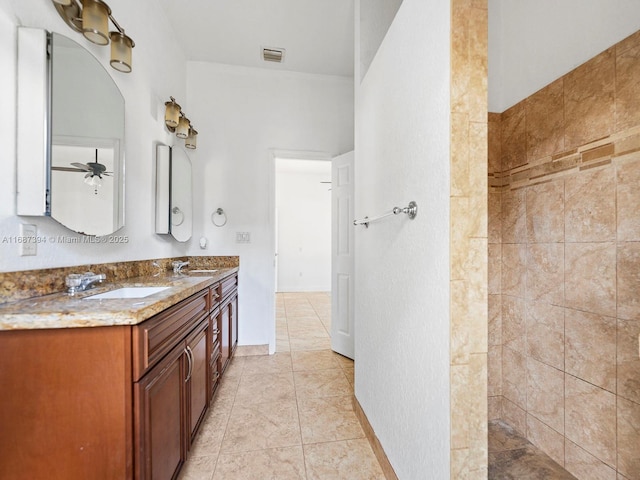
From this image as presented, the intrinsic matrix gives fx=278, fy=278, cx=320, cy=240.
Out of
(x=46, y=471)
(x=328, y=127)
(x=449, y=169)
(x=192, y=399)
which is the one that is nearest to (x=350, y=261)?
Result: (x=328, y=127)

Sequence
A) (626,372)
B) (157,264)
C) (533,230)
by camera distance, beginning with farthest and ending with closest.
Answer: (157,264) → (533,230) → (626,372)

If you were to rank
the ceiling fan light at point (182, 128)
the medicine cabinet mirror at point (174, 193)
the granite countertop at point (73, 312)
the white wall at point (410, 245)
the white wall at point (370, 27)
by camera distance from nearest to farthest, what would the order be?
1. the granite countertop at point (73, 312)
2. the white wall at point (410, 245)
3. the white wall at point (370, 27)
4. the medicine cabinet mirror at point (174, 193)
5. the ceiling fan light at point (182, 128)

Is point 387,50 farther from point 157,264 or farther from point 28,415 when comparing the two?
point 157,264

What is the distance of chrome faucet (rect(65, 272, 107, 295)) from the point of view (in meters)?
1.17

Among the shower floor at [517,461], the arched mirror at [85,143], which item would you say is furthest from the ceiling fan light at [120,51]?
the shower floor at [517,461]

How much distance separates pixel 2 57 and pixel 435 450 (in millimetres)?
2019

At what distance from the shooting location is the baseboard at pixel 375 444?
1.26 m

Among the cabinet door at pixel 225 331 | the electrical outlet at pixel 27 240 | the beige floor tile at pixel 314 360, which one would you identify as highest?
the electrical outlet at pixel 27 240

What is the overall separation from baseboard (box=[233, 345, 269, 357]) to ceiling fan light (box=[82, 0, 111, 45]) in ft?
8.32

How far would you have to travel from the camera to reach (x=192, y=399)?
1.36 metres

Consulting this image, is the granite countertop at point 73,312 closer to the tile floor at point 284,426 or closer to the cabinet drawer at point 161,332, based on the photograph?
the cabinet drawer at point 161,332

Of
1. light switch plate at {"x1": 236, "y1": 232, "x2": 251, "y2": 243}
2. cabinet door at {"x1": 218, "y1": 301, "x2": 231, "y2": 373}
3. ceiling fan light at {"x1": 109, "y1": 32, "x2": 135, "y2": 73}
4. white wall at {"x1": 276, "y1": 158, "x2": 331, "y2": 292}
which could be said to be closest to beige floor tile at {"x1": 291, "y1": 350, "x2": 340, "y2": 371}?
cabinet door at {"x1": 218, "y1": 301, "x2": 231, "y2": 373}

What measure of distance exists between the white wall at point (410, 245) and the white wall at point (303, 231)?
4684 mm

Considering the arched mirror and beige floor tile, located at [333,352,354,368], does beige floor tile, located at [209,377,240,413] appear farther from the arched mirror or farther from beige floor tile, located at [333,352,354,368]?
the arched mirror
